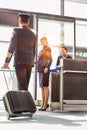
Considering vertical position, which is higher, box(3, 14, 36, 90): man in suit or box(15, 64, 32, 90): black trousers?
box(3, 14, 36, 90): man in suit

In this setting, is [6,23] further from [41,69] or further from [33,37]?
[33,37]

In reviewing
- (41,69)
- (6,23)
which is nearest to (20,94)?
(41,69)

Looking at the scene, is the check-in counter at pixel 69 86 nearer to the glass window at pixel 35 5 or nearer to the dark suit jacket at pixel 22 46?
the dark suit jacket at pixel 22 46

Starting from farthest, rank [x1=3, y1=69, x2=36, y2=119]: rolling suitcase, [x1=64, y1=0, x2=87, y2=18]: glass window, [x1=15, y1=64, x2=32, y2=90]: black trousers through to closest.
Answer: [x1=64, y1=0, x2=87, y2=18]: glass window → [x1=15, y1=64, x2=32, y2=90]: black trousers → [x1=3, y1=69, x2=36, y2=119]: rolling suitcase

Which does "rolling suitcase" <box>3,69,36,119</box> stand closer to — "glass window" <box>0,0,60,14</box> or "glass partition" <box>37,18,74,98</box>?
"glass partition" <box>37,18,74,98</box>

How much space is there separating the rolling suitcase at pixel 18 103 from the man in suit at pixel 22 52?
8.7 inches

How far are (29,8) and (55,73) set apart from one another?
2.72 meters

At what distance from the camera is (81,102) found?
5.59m

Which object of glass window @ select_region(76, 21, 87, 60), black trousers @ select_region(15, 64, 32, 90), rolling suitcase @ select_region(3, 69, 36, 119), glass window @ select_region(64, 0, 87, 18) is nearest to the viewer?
rolling suitcase @ select_region(3, 69, 36, 119)

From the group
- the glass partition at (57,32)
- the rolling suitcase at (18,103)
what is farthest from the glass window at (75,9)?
the rolling suitcase at (18,103)

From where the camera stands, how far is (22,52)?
440 cm

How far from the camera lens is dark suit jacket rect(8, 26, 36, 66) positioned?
14.3 ft

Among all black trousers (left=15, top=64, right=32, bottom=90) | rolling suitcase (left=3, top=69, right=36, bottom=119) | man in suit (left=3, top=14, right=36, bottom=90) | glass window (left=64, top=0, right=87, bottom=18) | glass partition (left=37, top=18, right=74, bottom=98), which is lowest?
rolling suitcase (left=3, top=69, right=36, bottom=119)

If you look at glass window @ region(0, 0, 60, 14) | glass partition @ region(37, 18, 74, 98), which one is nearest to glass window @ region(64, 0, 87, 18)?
glass window @ region(0, 0, 60, 14)
